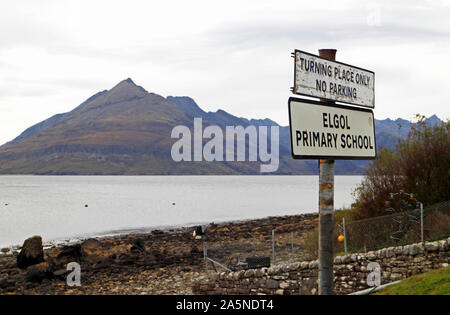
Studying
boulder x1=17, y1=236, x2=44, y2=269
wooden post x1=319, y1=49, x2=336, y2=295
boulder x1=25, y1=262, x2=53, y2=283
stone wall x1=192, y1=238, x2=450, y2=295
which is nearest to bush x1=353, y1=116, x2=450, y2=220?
stone wall x1=192, y1=238, x2=450, y2=295

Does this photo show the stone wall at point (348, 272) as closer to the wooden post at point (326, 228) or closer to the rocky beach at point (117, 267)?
Answer: the rocky beach at point (117, 267)

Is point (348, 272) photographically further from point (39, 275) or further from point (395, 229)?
point (39, 275)

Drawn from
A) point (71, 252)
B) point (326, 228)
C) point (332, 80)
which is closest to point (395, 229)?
point (326, 228)

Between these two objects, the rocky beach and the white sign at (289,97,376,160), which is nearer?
the white sign at (289,97,376,160)

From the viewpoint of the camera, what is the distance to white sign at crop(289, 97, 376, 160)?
16.5ft

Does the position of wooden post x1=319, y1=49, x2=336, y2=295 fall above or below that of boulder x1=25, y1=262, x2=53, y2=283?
above

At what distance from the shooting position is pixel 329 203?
5469 mm

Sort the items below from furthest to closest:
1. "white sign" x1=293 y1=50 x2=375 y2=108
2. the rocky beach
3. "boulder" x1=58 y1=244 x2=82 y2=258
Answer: "boulder" x1=58 y1=244 x2=82 y2=258 < the rocky beach < "white sign" x1=293 y1=50 x2=375 y2=108

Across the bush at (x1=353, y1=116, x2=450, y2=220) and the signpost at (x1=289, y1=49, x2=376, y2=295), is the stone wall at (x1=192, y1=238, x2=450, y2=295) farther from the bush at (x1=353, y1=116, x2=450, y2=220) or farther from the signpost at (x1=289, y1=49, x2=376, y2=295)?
the signpost at (x1=289, y1=49, x2=376, y2=295)

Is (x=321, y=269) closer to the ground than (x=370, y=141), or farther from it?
closer to the ground

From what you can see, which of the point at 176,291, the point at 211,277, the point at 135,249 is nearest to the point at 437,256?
the point at 211,277

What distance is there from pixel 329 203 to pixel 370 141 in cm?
110
